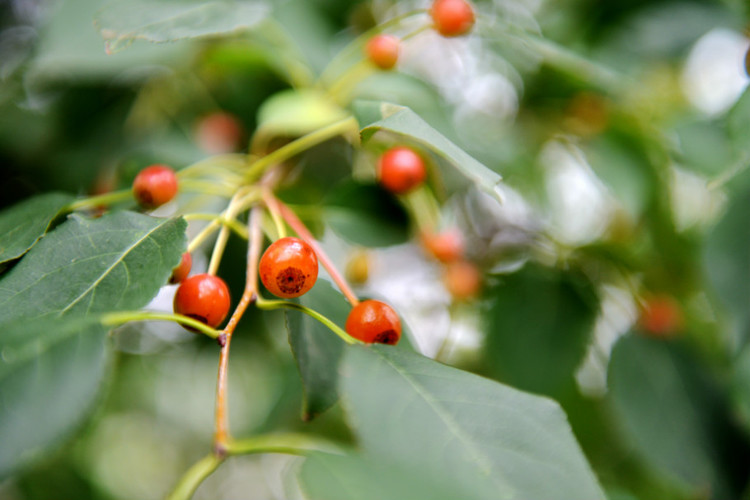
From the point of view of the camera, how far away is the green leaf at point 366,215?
934 mm

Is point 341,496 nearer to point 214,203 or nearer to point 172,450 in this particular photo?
point 214,203

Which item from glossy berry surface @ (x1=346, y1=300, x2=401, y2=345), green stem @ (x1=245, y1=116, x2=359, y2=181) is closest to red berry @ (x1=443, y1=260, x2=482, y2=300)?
green stem @ (x1=245, y1=116, x2=359, y2=181)

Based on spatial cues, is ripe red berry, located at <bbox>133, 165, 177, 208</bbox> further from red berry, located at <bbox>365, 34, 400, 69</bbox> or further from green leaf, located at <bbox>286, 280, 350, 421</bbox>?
red berry, located at <bbox>365, 34, 400, 69</bbox>

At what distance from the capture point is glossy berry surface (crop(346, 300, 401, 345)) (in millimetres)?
578

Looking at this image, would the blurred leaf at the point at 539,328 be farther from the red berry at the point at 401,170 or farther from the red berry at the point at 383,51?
the red berry at the point at 383,51

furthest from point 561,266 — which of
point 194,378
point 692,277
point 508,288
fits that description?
point 194,378

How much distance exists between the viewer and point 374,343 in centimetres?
55

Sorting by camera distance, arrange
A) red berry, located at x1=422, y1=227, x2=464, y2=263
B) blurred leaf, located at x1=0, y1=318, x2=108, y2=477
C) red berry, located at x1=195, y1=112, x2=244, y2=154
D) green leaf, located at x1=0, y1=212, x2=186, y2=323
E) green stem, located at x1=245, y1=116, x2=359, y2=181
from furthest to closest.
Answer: red berry, located at x1=195, y1=112, x2=244, y2=154 < red berry, located at x1=422, y1=227, x2=464, y2=263 < green stem, located at x1=245, y1=116, x2=359, y2=181 < green leaf, located at x1=0, y1=212, x2=186, y2=323 < blurred leaf, located at x1=0, y1=318, x2=108, y2=477

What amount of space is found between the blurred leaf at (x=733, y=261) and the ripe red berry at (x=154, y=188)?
786mm

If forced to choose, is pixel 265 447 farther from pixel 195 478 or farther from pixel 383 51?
pixel 383 51

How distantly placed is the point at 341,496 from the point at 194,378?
2538 millimetres

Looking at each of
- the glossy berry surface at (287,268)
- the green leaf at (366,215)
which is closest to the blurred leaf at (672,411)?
the green leaf at (366,215)

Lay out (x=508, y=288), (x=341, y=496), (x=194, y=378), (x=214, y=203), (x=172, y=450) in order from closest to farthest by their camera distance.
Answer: (x=341, y=496)
(x=214, y=203)
(x=508, y=288)
(x=194, y=378)
(x=172, y=450)

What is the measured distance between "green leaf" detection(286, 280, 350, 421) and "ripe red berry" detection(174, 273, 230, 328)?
0.07 meters
